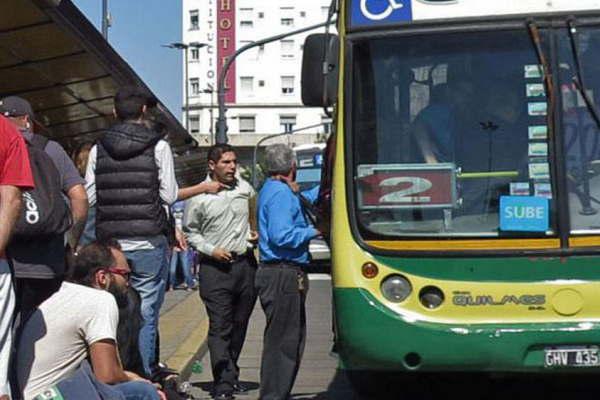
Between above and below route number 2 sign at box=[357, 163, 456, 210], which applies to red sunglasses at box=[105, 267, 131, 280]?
below

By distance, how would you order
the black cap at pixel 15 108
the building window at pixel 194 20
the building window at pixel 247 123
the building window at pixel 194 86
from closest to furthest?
1. the black cap at pixel 15 108
2. the building window at pixel 247 123
3. the building window at pixel 194 86
4. the building window at pixel 194 20

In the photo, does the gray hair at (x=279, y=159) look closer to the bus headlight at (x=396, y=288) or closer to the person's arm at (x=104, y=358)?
the bus headlight at (x=396, y=288)

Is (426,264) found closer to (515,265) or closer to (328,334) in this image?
(515,265)

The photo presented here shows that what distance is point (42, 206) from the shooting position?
18.8 ft

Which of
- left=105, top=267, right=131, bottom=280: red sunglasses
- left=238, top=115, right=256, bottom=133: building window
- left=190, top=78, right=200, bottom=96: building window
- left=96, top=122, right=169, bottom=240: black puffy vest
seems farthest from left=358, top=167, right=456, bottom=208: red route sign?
left=190, top=78, right=200, bottom=96: building window

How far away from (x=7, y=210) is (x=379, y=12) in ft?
12.0

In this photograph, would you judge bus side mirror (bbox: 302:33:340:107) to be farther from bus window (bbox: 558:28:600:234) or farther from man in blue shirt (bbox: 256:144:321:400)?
bus window (bbox: 558:28:600:234)

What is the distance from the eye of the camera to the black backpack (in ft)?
18.5

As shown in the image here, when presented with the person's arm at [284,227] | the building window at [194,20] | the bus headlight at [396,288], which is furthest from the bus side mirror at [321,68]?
the building window at [194,20]

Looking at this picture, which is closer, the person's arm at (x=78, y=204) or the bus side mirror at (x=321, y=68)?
the person's arm at (x=78, y=204)

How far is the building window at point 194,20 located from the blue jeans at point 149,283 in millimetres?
106320

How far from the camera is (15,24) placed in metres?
12.9

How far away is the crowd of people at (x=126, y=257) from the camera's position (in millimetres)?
5703

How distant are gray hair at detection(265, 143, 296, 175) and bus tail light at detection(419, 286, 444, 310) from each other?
1.45 meters
